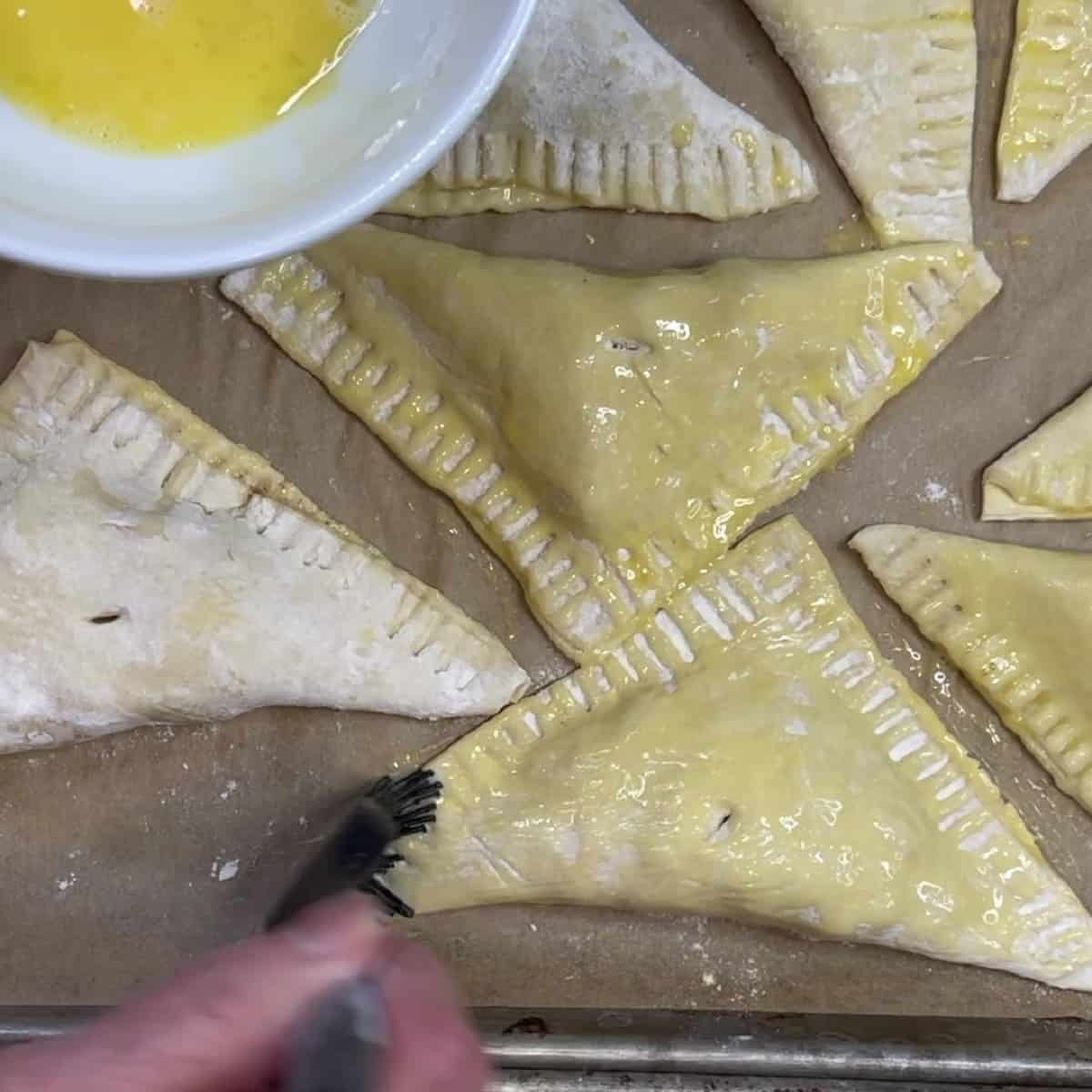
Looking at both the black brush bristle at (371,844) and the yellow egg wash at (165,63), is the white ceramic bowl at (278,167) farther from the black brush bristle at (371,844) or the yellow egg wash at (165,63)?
the black brush bristle at (371,844)

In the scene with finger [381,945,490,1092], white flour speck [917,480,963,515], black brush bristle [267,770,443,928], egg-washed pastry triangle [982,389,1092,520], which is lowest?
black brush bristle [267,770,443,928]

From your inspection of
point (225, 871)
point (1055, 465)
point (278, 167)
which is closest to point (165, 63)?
point (278, 167)

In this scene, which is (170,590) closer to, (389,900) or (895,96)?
(389,900)

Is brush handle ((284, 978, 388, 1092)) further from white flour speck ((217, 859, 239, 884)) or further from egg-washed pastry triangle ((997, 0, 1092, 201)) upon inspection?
egg-washed pastry triangle ((997, 0, 1092, 201))

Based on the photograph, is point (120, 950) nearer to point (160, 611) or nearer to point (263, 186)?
point (160, 611)

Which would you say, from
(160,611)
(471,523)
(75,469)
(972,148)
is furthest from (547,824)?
(972,148)

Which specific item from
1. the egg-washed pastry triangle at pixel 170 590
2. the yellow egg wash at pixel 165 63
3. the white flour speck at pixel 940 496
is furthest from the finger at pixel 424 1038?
the white flour speck at pixel 940 496

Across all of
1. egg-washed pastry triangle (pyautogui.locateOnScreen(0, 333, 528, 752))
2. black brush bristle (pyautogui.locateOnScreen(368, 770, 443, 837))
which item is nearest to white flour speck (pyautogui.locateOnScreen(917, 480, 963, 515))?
egg-washed pastry triangle (pyautogui.locateOnScreen(0, 333, 528, 752))
